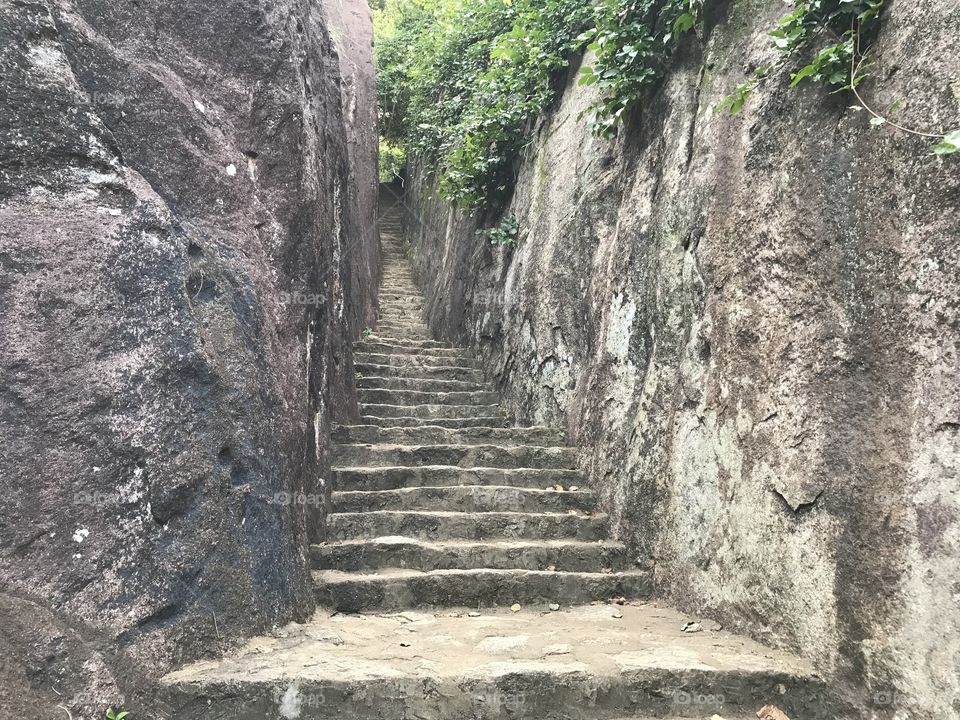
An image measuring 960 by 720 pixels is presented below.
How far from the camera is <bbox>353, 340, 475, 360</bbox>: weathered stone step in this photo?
25.7 ft

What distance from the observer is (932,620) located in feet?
6.91

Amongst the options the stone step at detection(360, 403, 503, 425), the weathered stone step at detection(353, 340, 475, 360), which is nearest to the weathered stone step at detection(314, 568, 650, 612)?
the stone step at detection(360, 403, 503, 425)

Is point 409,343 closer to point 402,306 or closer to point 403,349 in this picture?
point 403,349

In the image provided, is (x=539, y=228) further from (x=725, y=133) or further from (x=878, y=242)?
(x=878, y=242)

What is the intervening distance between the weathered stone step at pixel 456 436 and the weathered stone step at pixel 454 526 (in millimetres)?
1222

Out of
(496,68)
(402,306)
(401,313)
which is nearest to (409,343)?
(401,313)

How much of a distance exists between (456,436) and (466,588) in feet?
6.47

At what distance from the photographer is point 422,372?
739 centimetres

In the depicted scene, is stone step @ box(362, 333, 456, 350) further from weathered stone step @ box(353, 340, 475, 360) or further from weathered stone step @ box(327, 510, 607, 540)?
weathered stone step @ box(327, 510, 607, 540)

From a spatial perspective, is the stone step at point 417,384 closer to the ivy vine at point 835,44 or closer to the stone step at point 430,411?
the stone step at point 430,411

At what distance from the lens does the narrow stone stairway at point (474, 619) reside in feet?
8.10

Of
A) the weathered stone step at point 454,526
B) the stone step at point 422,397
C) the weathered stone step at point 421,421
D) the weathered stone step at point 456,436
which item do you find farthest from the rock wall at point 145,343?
the stone step at point 422,397

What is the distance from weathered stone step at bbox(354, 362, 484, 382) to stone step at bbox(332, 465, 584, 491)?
7.91ft

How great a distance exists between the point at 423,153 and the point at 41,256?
10.3m
